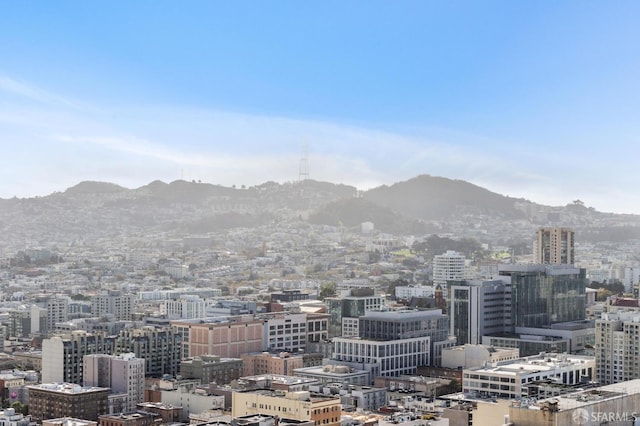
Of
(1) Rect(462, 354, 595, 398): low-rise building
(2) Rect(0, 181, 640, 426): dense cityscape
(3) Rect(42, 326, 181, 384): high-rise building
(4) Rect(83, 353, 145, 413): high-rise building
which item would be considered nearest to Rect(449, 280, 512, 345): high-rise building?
(2) Rect(0, 181, 640, 426): dense cityscape

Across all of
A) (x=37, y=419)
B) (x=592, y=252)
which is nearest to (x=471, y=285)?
(x=37, y=419)

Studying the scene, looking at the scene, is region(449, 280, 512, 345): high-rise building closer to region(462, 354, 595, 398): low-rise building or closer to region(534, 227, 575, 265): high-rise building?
region(462, 354, 595, 398): low-rise building

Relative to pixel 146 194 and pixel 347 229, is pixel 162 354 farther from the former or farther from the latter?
pixel 146 194

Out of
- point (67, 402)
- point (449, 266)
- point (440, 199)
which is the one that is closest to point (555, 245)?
point (449, 266)

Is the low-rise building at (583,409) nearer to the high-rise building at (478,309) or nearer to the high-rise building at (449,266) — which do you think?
the high-rise building at (478,309)

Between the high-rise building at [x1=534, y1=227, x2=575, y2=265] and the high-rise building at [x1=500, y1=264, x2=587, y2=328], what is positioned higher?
the high-rise building at [x1=534, y1=227, x2=575, y2=265]
